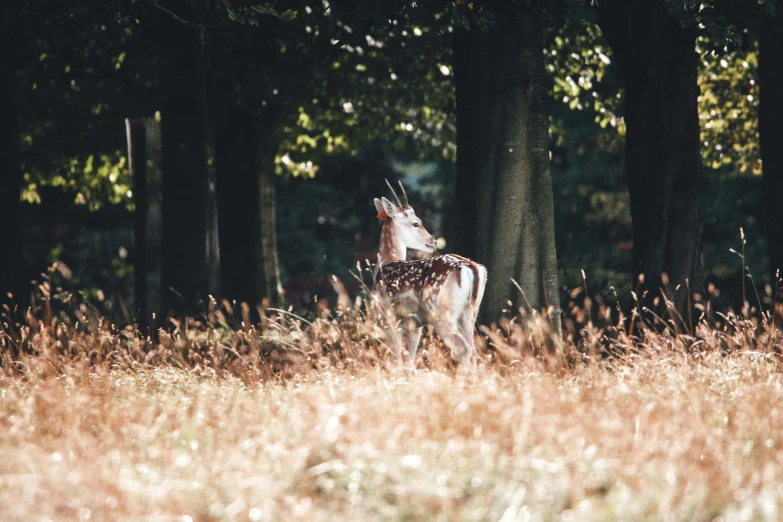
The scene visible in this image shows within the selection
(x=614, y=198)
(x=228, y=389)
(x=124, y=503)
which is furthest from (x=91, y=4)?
(x=614, y=198)

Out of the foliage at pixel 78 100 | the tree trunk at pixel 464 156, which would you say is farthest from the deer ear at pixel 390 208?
the foliage at pixel 78 100

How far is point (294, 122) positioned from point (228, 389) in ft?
31.1

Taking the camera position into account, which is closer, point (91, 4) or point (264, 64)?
point (91, 4)

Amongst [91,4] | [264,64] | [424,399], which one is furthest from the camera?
[264,64]

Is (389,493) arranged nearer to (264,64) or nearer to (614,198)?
(264,64)

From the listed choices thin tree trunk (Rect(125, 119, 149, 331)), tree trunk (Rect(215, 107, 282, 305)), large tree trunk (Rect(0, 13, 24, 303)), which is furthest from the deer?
tree trunk (Rect(215, 107, 282, 305))

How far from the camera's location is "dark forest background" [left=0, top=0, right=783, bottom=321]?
8781mm

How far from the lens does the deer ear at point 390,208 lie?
356 inches

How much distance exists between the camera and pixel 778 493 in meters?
4.18

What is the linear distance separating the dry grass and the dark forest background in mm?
2428

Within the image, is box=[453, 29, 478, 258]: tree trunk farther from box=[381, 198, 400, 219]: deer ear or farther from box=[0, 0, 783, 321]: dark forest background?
box=[381, 198, 400, 219]: deer ear

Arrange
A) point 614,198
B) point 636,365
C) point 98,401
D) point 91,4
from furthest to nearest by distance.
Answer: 1. point 614,198
2. point 91,4
3. point 636,365
4. point 98,401

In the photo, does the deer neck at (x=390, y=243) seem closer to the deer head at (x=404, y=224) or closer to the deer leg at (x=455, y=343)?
the deer head at (x=404, y=224)

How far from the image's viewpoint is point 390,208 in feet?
29.7
